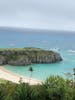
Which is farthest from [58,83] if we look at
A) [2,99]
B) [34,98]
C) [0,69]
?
[0,69]

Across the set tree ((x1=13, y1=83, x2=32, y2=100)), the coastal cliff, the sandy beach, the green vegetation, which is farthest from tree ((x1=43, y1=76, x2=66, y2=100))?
the coastal cliff

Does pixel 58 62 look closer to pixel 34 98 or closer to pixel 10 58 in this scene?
pixel 10 58

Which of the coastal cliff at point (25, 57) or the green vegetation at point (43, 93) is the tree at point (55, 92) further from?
the coastal cliff at point (25, 57)

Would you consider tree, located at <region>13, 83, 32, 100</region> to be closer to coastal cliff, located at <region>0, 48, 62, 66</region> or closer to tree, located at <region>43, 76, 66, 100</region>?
tree, located at <region>43, 76, 66, 100</region>

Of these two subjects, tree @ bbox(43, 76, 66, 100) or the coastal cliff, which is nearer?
tree @ bbox(43, 76, 66, 100)

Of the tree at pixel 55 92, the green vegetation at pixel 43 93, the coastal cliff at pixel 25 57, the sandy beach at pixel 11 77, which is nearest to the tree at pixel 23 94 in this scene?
the green vegetation at pixel 43 93

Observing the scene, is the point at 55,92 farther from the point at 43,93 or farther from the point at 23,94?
the point at 23,94

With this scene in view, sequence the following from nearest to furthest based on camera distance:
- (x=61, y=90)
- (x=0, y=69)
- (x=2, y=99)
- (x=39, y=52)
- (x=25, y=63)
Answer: (x=2, y=99)
(x=61, y=90)
(x=0, y=69)
(x=25, y=63)
(x=39, y=52)

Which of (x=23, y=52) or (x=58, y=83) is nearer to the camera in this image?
(x=58, y=83)

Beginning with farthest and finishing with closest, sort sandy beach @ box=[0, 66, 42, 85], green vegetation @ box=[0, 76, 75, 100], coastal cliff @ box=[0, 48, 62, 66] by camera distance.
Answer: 1. coastal cliff @ box=[0, 48, 62, 66]
2. sandy beach @ box=[0, 66, 42, 85]
3. green vegetation @ box=[0, 76, 75, 100]
